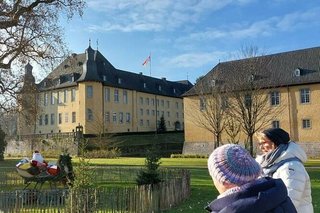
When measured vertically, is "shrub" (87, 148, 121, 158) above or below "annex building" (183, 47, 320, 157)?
below

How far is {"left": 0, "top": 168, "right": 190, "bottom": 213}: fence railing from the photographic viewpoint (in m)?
10.1

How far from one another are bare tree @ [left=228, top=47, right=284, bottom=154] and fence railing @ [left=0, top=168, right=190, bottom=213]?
26.0 metres

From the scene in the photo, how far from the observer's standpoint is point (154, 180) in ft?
43.0

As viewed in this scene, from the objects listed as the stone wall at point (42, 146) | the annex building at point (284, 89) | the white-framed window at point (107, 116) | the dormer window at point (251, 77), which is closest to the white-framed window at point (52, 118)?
the stone wall at point (42, 146)

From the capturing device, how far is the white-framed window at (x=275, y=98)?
153 ft

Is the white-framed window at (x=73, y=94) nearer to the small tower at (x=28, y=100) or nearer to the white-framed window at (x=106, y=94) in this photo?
the white-framed window at (x=106, y=94)

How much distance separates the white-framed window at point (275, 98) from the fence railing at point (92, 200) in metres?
36.2

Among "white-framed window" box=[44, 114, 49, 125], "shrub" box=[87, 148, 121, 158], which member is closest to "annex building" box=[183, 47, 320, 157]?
"shrub" box=[87, 148, 121, 158]

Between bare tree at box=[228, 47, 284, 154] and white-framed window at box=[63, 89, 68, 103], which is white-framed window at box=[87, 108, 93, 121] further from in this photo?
bare tree at box=[228, 47, 284, 154]

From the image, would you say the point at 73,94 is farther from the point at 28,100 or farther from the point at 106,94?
the point at 28,100

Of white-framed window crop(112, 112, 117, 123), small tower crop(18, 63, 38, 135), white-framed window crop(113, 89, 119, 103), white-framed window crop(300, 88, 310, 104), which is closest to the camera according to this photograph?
small tower crop(18, 63, 38, 135)

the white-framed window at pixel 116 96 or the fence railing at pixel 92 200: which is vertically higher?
the white-framed window at pixel 116 96

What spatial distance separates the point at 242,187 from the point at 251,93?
3850 centimetres

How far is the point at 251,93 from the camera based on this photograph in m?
40.0
